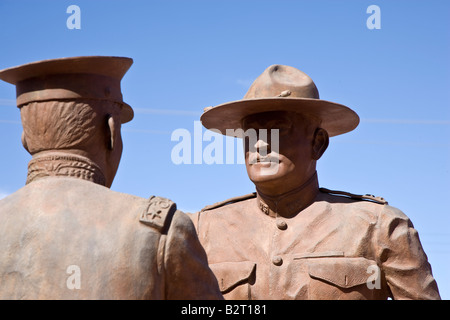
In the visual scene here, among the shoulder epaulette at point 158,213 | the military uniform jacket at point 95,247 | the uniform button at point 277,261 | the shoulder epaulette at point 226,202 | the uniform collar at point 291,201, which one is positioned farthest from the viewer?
the shoulder epaulette at point 226,202

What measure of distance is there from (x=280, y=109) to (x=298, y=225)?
974 millimetres

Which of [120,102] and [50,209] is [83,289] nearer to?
[50,209]

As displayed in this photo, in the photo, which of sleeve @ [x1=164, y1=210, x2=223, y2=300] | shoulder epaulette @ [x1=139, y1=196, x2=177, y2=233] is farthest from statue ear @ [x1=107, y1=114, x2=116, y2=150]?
sleeve @ [x1=164, y1=210, x2=223, y2=300]

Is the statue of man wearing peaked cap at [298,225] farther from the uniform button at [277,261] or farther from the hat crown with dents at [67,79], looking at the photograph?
the hat crown with dents at [67,79]

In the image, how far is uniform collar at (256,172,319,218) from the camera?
24.5 ft

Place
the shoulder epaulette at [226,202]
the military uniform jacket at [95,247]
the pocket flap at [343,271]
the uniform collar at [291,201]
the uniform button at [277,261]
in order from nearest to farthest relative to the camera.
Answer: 1. the military uniform jacket at [95,247]
2. the pocket flap at [343,271]
3. the uniform button at [277,261]
4. the uniform collar at [291,201]
5. the shoulder epaulette at [226,202]

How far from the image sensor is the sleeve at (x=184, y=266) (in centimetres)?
485

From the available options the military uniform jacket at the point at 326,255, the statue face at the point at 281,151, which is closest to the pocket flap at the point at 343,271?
the military uniform jacket at the point at 326,255

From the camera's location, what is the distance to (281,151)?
287 inches

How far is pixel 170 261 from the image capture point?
4844 mm

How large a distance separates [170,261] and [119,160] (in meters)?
0.84

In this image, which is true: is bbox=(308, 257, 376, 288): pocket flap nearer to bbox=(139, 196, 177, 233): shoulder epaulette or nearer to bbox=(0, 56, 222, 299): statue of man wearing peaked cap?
bbox=(0, 56, 222, 299): statue of man wearing peaked cap

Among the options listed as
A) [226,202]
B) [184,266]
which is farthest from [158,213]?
[226,202]
